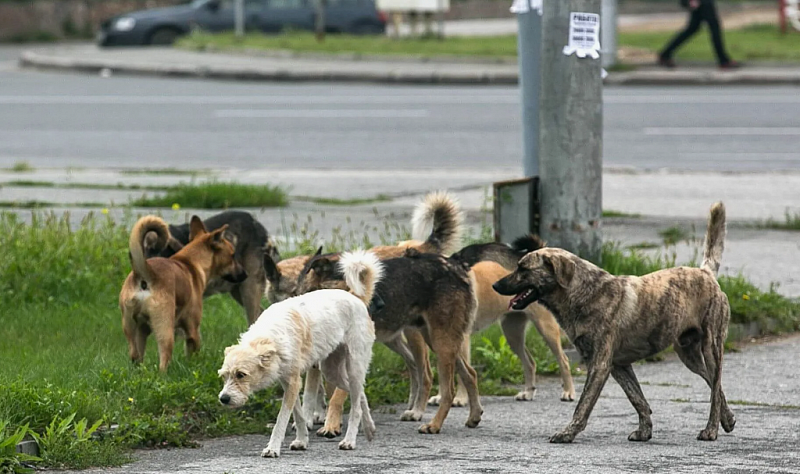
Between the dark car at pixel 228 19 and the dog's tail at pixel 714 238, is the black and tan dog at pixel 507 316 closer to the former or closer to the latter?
the dog's tail at pixel 714 238

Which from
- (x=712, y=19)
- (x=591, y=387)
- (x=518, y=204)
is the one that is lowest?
(x=591, y=387)

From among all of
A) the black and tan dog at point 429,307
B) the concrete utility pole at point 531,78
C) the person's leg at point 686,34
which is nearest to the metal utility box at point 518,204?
the concrete utility pole at point 531,78

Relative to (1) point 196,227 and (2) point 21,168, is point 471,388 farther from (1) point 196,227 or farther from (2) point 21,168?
(2) point 21,168

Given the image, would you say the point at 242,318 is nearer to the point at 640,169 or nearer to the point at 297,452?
the point at 297,452

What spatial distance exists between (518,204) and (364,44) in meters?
21.6

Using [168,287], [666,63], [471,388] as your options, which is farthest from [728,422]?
[666,63]

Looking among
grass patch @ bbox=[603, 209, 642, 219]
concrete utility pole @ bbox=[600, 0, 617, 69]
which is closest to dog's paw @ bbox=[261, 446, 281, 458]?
grass patch @ bbox=[603, 209, 642, 219]

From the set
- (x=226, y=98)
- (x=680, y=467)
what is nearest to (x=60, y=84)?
(x=226, y=98)

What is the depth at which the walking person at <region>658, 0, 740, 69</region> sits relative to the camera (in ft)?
84.3

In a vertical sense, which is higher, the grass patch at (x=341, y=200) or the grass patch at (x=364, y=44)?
the grass patch at (x=364, y=44)

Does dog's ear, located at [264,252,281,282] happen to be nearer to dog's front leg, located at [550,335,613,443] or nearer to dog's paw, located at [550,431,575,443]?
dog's front leg, located at [550,335,613,443]

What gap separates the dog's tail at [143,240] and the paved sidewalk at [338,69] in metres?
17.6

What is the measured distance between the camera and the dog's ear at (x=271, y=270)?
761cm

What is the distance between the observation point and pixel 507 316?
817 centimetres
